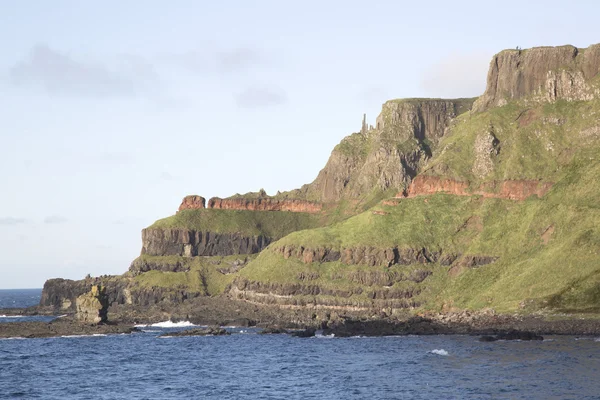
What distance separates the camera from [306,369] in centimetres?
13288

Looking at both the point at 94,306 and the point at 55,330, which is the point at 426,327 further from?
the point at 55,330

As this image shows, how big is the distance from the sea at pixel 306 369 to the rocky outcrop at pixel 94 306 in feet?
61.7

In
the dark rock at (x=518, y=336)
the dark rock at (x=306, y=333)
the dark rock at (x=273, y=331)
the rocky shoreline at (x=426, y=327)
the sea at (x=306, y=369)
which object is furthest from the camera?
the dark rock at (x=273, y=331)

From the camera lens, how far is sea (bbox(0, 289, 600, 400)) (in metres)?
110

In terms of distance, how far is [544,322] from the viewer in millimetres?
160625

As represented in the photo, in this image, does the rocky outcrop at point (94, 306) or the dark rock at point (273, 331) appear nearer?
the dark rock at point (273, 331)

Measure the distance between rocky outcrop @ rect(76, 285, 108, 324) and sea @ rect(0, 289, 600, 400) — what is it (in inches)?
740

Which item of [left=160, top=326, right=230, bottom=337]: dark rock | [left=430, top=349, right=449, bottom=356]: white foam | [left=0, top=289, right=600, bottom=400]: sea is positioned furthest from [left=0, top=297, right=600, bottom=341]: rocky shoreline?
[left=430, top=349, right=449, bottom=356]: white foam

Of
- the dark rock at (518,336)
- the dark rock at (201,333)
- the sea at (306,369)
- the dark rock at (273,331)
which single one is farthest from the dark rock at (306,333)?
the dark rock at (518,336)

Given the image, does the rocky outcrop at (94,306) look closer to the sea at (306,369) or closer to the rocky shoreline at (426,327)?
the rocky shoreline at (426,327)

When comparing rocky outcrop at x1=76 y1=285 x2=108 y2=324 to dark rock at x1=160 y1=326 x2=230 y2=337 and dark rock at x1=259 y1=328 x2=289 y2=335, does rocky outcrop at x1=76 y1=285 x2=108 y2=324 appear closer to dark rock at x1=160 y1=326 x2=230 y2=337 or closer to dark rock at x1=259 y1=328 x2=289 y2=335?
dark rock at x1=160 y1=326 x2=230 y2=337

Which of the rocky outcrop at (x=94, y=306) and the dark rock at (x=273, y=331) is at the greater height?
the rocky outcrop at (x=94, y=306)

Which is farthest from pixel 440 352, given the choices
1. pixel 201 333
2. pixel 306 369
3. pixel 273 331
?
pixel 201 333

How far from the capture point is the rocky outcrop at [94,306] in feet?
632
